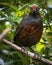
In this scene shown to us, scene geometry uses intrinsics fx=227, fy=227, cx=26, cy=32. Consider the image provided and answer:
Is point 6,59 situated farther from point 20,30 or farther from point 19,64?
point 20,30

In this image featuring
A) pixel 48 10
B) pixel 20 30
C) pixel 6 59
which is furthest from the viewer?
pixel 20 30

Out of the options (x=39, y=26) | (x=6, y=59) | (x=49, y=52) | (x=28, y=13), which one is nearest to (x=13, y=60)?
(x=6, y=59)

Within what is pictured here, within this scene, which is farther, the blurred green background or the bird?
the bird

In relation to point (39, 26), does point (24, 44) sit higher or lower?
lower

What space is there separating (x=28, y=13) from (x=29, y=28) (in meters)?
0.20

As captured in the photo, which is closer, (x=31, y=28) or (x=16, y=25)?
(x=16, y=25)

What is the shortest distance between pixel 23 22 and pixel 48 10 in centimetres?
32

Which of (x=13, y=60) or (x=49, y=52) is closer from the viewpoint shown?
(x=13, y=60)

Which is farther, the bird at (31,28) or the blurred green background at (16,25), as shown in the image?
the bird at (31,28)

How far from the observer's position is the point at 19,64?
5.01 ft

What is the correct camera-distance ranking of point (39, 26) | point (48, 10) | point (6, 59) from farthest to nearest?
point (39, 26) → point (48, 10) → point (6, 59)

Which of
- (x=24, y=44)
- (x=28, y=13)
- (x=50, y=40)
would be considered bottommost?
(x=24, y=44)

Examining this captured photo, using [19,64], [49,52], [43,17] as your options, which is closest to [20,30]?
[43,17]

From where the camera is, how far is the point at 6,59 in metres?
1.49
